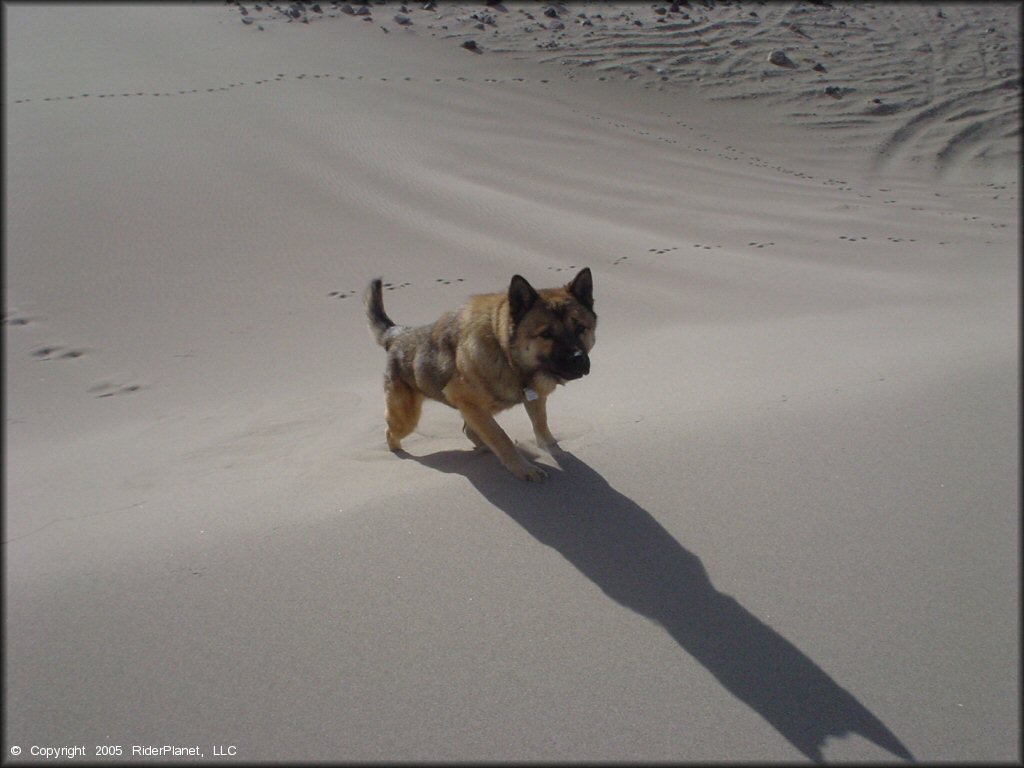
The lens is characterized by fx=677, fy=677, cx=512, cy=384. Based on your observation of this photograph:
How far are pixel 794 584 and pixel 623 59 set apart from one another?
24047 mm

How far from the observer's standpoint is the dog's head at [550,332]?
13.0 ft

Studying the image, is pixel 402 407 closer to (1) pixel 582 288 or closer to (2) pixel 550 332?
(2) pixel 550 332

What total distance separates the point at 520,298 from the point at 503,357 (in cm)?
41

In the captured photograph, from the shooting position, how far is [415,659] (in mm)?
2836

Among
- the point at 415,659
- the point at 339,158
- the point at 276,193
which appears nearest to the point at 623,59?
the point at 339,158

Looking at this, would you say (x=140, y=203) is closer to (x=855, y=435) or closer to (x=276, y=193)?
(x=276, y=193)

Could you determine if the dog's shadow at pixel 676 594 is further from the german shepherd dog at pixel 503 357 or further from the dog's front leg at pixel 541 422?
the german shepherd dog at pixel 503 357

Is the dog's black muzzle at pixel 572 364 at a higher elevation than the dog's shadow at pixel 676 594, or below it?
higher

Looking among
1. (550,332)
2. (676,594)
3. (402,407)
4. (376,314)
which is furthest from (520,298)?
(376,314)

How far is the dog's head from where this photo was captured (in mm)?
3951

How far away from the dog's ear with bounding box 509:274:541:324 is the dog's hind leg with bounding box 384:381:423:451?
3.76 feet

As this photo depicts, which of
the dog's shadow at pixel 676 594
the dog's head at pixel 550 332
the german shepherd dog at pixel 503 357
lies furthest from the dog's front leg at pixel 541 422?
the dog's head at pixel 550 332

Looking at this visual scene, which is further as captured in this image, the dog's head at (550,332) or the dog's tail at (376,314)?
the dog's tail at (376,314)

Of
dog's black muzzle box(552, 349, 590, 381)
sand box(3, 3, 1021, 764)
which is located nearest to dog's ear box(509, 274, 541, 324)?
dog's black muzzle box(552, 349, 590, 381)
